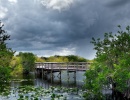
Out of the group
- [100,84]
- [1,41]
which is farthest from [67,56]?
[100,84]

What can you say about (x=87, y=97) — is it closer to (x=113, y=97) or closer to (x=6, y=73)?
(x=113, y=97)

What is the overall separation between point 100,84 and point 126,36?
7278 mm

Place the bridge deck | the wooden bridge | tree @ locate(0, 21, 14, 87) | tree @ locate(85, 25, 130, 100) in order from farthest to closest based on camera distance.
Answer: the wooden bridge, the bridge deck, tree @ locate(85, 25, 130, 100), tree @ locate(0, 21, 14, 87)

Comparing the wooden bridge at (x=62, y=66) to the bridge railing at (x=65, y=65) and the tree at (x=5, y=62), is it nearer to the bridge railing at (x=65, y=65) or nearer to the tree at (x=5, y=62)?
the bridge railing at (x=65, y=65)

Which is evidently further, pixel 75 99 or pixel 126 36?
pixel 126 36

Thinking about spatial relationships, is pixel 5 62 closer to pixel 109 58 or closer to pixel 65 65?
pixel 109 58

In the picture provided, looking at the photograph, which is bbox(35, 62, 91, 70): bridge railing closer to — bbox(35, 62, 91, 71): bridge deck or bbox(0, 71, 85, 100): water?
bbox(35, 62, 91, 71): bridge deck

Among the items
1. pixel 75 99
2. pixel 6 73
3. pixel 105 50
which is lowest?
pixel 75 99

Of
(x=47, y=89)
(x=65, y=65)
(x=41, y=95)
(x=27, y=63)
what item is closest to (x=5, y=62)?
(x=41, y=95)

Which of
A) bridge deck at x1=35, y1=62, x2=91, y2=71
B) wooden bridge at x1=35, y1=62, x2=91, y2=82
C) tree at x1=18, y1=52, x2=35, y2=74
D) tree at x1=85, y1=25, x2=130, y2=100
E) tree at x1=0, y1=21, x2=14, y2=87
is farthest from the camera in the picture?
tree at x1=18, y1=52, x2=35, y2=74

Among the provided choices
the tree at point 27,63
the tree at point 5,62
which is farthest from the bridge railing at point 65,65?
the tree at point 5,62

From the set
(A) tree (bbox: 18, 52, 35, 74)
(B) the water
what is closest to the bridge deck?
(B) the water

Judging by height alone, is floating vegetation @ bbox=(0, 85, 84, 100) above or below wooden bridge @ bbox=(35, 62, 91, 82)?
below

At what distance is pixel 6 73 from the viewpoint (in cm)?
1917
